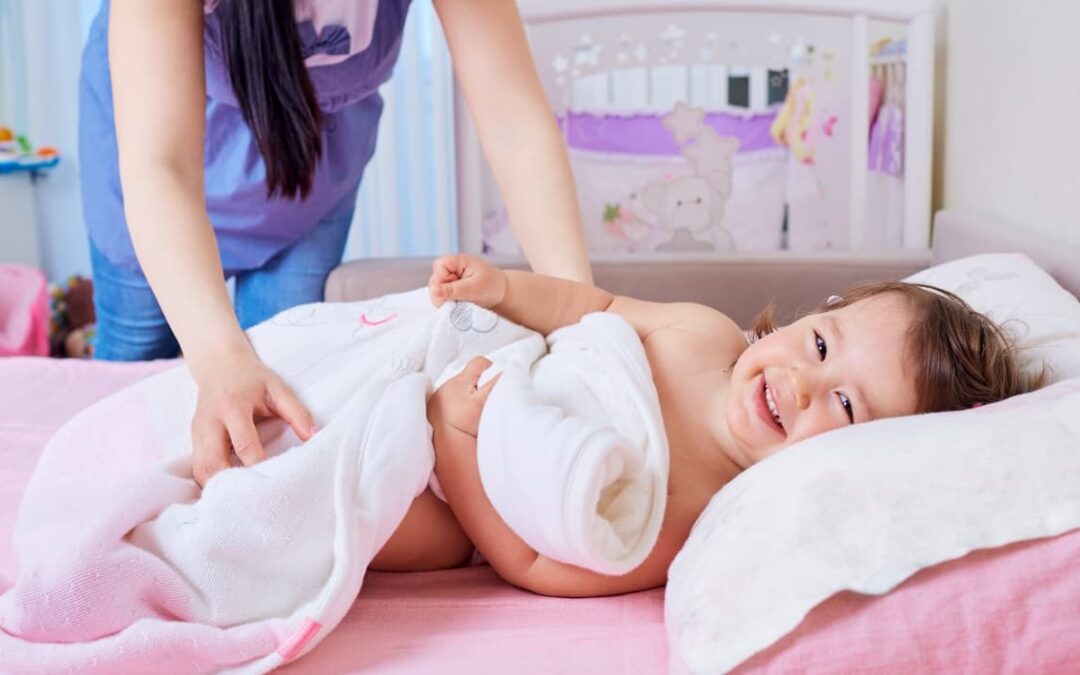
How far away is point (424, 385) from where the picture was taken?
0.98 m

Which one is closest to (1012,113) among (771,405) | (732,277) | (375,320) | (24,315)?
(732,277)

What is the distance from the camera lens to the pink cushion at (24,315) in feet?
8.23

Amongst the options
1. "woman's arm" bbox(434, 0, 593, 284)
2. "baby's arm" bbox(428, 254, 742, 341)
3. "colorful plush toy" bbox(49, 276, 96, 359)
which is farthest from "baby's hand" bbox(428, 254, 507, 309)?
"colorful plush toy" bbox(49, 276, 96, 359)

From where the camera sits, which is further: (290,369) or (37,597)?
(290,369)

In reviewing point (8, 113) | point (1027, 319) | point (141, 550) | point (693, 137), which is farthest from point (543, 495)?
point (8, 113)

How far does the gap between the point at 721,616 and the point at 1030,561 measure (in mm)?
193

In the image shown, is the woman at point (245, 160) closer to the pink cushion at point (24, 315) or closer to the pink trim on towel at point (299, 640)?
the pink trim on towel at point (299, 640)

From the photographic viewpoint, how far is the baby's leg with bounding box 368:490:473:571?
0.95 m

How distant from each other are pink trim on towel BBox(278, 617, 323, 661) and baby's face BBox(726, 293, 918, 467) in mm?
407

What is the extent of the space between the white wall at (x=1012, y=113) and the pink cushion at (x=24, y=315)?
6.56 ft

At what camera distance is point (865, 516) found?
0.70m

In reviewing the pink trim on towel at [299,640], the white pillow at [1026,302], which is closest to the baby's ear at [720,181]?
the white pillow at [1026,302]

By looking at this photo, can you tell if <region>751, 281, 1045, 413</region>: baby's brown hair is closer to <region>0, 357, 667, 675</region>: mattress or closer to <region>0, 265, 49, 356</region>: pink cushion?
<region>0, 357, 667, 675</region>: mattress

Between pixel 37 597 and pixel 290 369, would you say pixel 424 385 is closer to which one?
pixel 290 369
